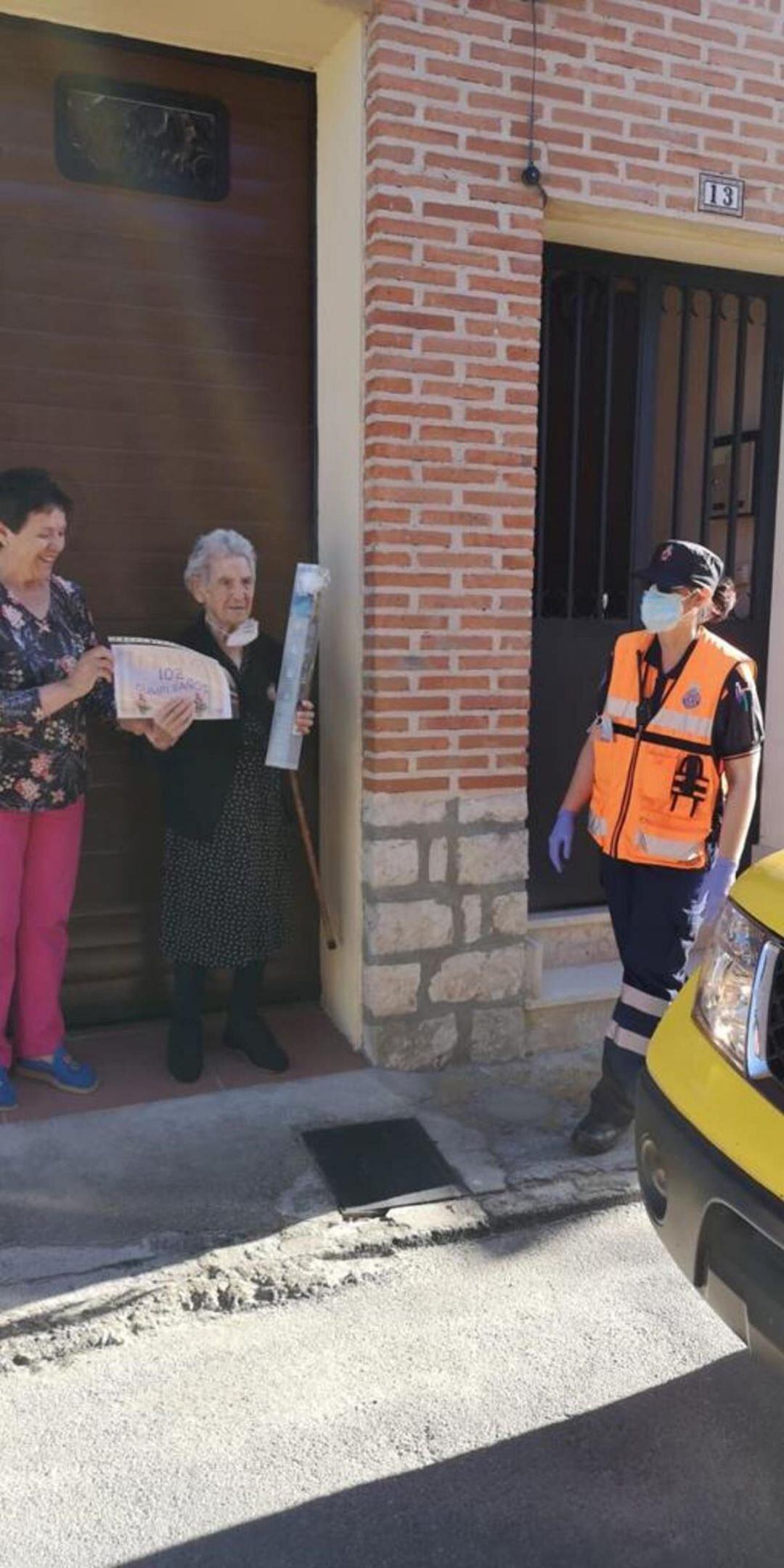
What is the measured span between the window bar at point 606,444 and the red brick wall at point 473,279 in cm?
48

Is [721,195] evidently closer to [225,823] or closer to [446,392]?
[446,392]

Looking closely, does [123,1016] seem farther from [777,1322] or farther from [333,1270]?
[777,1322]

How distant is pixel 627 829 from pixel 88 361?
2.62 meters

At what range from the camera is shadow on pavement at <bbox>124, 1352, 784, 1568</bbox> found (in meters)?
2.28

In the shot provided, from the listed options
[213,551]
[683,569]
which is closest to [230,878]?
[213,551]

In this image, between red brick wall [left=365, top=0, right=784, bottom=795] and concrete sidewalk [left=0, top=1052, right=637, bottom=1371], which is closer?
concrete sidewalk [left=0, top=1052, right=637, bottom=1371]

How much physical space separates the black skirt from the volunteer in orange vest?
129 cm

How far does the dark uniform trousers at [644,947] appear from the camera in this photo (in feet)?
11.7

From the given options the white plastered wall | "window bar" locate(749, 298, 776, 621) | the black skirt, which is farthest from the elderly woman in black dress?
"window bar" locate(749, 298, 776, 621)

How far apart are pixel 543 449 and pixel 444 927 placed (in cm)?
204

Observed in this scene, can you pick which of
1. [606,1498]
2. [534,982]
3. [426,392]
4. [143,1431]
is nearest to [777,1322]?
[606,1498]

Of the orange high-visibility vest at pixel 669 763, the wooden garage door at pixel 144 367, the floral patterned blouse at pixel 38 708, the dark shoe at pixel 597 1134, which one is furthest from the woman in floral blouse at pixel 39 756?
the dark shoe at pixel 597 1134

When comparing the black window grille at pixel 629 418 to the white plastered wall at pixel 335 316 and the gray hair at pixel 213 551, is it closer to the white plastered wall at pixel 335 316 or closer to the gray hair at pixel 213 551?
the white plastered wall at pixel 335 316

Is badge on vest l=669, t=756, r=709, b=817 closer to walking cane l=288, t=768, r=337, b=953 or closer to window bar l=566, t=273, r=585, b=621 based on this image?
walking cane l=288, t=768, r=337, b=953
